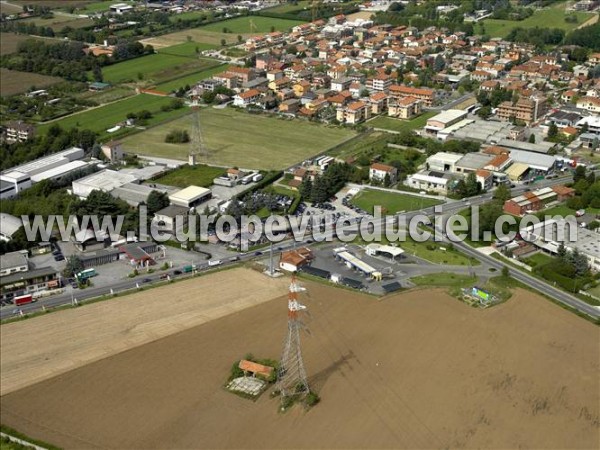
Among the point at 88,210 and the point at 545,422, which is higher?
the point at 88,210

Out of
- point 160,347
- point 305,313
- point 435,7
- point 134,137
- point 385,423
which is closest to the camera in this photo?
point 385,423

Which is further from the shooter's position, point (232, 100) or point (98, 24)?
point (98, 24)

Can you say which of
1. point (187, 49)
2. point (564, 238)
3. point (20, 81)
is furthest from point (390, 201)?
point (187, 49)

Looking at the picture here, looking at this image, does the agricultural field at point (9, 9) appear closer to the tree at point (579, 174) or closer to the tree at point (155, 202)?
the tree at point (155, 202)

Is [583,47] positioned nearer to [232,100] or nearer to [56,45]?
[232,100]

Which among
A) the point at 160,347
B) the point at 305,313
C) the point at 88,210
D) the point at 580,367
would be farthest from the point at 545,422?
the point at 88,210

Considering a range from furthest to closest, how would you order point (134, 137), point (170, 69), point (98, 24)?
point (98, 24) < point (170, 69) < point (134, 137)
